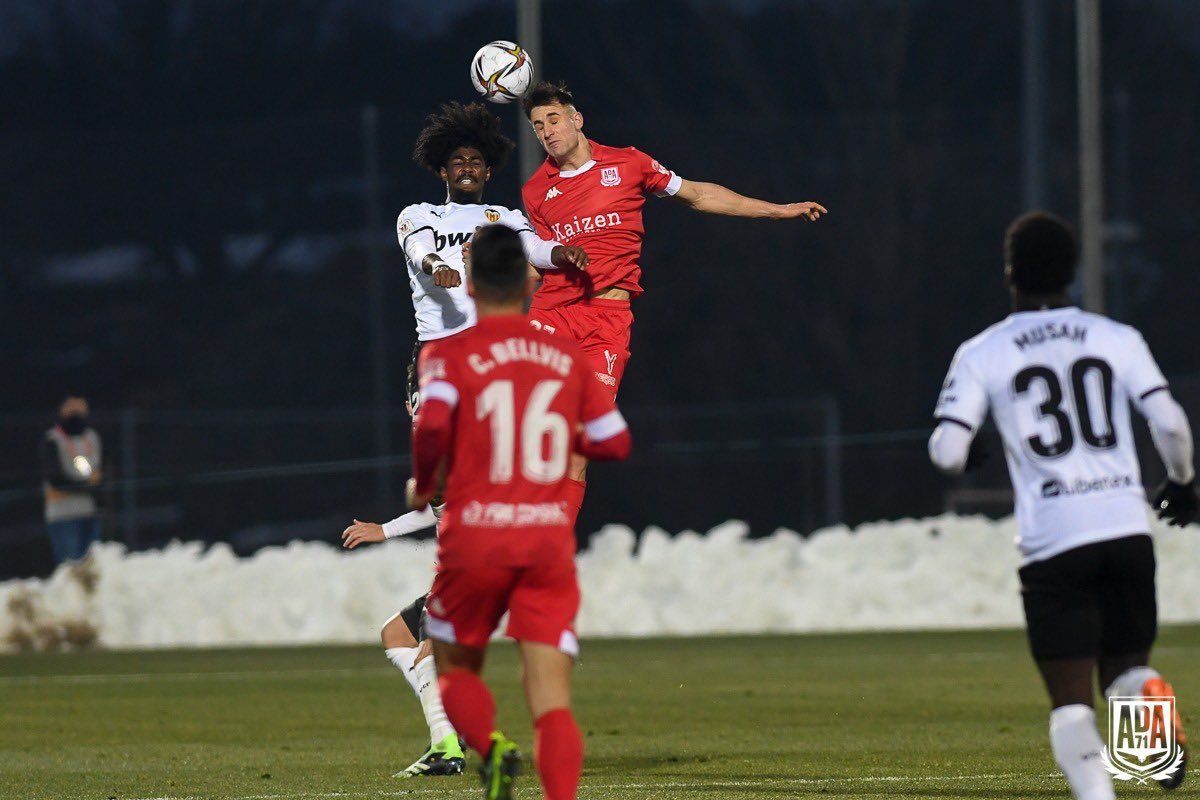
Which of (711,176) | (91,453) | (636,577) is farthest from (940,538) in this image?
(91,453)

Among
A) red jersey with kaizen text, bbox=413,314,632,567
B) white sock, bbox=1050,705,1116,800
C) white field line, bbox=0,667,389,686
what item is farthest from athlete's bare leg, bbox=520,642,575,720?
white field line, bbox=0,667,389,686

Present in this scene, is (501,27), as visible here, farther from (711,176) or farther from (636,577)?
(636,577)

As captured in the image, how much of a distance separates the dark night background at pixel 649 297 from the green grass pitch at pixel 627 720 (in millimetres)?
2645

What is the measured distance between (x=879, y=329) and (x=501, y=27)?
22.2 ft

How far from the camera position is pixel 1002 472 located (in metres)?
22.5

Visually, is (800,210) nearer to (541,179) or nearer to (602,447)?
(541,179)

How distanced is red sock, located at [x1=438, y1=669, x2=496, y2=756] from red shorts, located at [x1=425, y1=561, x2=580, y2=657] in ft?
0.55

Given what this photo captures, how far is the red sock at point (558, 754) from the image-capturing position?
7.12 m

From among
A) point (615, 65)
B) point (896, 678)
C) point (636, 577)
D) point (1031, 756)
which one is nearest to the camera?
point (1031, 756)

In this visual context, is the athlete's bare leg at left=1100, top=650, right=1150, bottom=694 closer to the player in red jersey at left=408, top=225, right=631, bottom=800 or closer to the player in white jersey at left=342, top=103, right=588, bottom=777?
the player in red jersey at left=408, top=225, right=631, bottom=800

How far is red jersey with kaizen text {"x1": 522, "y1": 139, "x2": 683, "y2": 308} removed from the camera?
37.0 feet

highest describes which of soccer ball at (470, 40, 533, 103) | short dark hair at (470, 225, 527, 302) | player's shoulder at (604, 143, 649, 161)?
soccer ball at (470, 40, 533, 103)

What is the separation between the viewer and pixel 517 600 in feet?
23.6

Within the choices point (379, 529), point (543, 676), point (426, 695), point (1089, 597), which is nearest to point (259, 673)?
point (426, 695)
